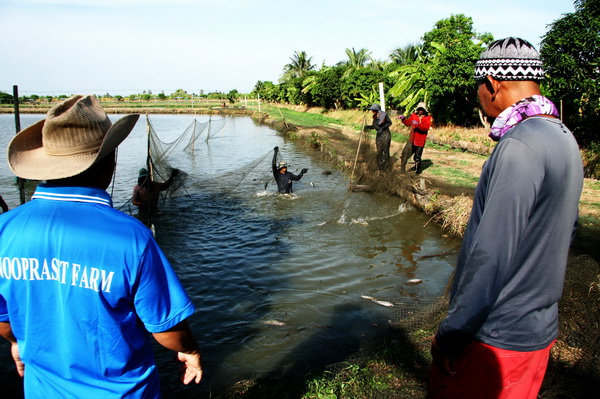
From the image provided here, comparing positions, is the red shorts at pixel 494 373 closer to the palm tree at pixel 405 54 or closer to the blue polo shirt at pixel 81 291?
the blue polo shirt at pixel 81 291

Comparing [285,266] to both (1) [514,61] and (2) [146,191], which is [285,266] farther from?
(1) [514,61]

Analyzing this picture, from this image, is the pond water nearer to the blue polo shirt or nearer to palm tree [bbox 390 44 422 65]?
the blue polo shirt

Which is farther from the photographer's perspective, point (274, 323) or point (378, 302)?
point (378, 302)

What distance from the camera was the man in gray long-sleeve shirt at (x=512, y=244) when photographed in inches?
51.3

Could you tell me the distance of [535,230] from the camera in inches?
54.0

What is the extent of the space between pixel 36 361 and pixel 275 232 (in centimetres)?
700

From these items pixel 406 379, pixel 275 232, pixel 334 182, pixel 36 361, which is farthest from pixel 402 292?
pixel 334 182

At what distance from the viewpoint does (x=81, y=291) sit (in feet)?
4.69

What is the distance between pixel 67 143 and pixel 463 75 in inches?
665

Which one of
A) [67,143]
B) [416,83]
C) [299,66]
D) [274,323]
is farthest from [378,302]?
[299,66]

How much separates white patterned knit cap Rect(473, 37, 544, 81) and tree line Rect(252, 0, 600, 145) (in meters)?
2.81

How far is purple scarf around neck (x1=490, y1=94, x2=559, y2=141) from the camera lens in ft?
4.72

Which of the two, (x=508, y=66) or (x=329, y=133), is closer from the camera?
(x=508, y=66)

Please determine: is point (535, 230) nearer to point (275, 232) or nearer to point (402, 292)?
point (402, 292)
